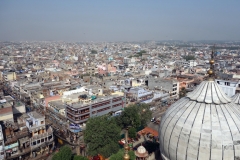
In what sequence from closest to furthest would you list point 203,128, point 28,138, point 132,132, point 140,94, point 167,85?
point 203,128 → point 28,138 → point 132,132 → point 140,94 → point 167,85

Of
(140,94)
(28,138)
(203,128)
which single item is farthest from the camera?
(140,94)

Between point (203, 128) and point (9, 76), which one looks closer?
point (203, 128)

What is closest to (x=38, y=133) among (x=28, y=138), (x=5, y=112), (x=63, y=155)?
(x=28, y=138)

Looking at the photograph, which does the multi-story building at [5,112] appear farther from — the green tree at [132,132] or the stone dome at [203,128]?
the stone dome at [203,128]

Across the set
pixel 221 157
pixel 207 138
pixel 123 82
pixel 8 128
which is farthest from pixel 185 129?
pixel 123 82

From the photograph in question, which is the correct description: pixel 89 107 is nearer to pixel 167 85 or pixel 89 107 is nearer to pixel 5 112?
pixel 5 112
